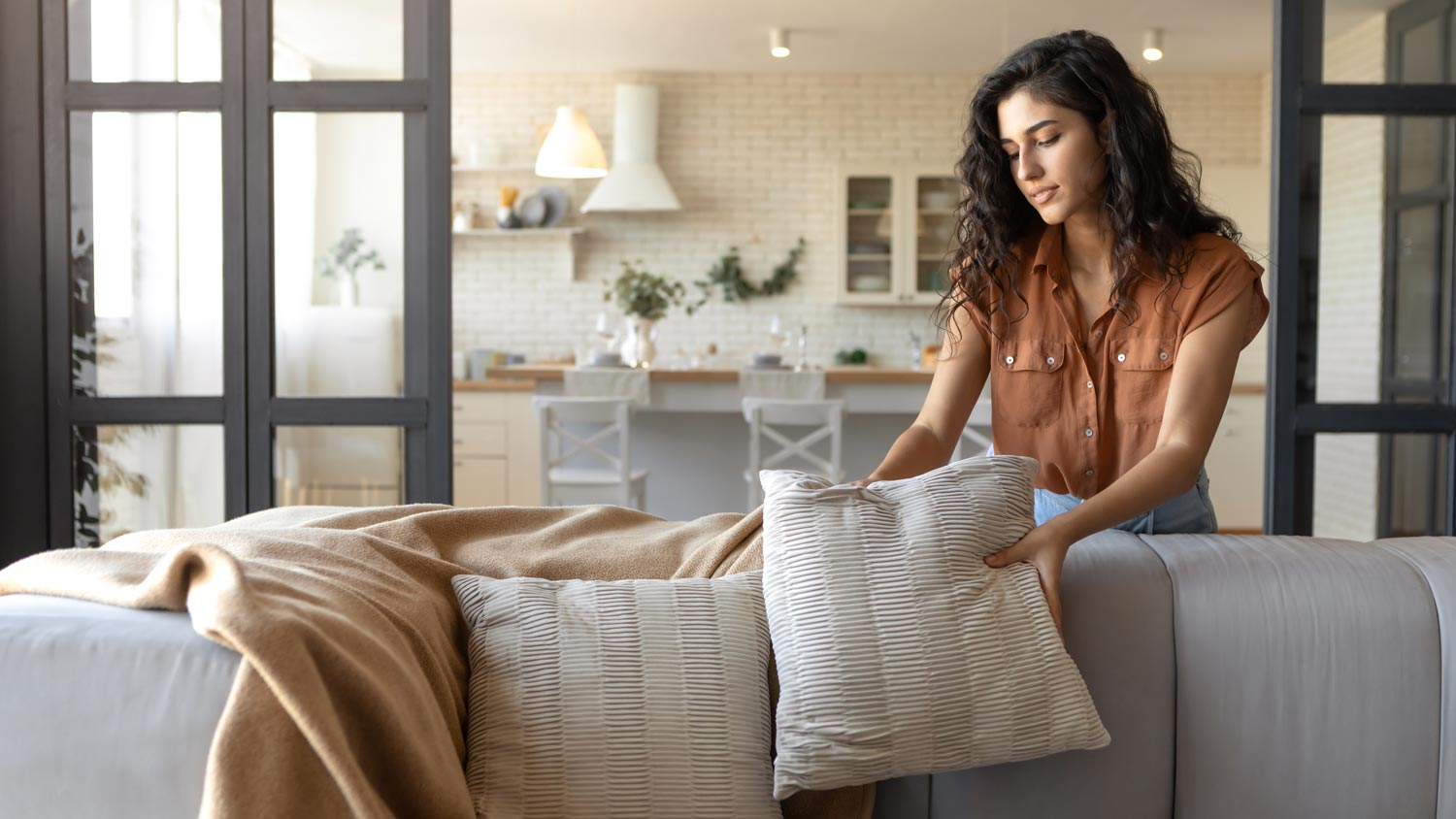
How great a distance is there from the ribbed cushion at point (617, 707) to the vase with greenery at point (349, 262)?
173cm

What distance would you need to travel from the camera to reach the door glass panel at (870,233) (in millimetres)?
8188

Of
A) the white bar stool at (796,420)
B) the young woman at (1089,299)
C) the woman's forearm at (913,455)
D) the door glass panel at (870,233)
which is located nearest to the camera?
the young woman at (1089,299)

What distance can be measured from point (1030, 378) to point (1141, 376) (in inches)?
6.7

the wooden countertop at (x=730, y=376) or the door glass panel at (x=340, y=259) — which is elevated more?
the door glass panel at (x=340, y=259)

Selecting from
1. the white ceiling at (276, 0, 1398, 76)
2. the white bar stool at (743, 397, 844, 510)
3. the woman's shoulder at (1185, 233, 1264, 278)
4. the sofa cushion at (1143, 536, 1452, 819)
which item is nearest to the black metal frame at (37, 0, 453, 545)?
the woman's shoulder at (1185, 233, 1264, 278)

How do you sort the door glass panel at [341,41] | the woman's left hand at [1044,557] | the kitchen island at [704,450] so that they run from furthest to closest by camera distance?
1. the kitchen island at [704,450]
2. the door glass panel at [341,41]
3. the woman's left hand at [1044,557]

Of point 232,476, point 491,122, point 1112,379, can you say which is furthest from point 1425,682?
point 491,122

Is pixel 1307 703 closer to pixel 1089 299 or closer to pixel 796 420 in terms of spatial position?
pixel 1089 299

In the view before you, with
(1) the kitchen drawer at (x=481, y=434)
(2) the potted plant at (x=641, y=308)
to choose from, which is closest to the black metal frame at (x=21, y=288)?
(1) the kitchen drawer at (x=481, y=434)

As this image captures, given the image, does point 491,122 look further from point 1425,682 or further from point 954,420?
point 1425,682

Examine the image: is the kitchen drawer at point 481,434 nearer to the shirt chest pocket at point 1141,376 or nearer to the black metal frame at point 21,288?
the black metal frame at point 21,288

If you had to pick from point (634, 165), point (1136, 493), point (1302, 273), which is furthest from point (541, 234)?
point (1136, 493)

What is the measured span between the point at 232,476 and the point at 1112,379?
7.38 ft

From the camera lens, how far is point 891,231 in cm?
816
